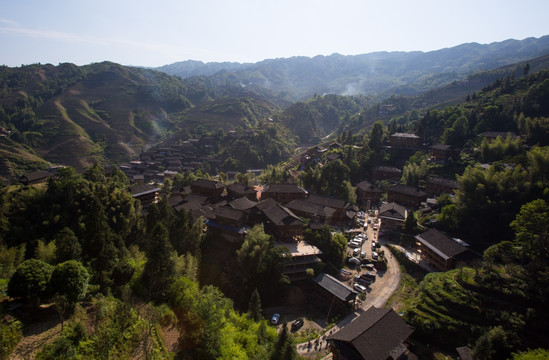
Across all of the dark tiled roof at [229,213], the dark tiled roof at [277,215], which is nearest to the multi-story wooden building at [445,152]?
the dark tiled roof at [277,215]

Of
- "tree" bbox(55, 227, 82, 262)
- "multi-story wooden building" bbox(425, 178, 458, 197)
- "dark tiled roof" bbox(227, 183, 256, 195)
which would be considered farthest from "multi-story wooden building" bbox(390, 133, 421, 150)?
"tree" bbox(55, 227, 82, 262)

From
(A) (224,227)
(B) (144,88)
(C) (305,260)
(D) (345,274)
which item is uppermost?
(B) (144,88)

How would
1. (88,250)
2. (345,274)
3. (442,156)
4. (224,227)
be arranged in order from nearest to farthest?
1. (88,250)
2. (345,274)
3. (224,227)
4. (442,156)

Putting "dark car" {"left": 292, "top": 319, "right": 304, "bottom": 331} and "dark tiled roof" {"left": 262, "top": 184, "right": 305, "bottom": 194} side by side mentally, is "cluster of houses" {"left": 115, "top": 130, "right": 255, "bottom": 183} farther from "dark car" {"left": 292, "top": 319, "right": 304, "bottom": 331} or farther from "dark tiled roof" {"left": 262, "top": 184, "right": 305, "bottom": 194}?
"dark car" {"left": 292, "top": 319, "right": 304, "bottom": 331}

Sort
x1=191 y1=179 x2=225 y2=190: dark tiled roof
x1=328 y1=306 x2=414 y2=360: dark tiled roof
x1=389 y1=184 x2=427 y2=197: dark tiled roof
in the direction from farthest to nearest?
x1=389 y1=184 x2=427 y2=197: dark tiled roof, x1=191 y1=179 x2=225 y2=190: dark tiled roof, x1=328 y1=306 x2=414 y2=360: dark tiled roof

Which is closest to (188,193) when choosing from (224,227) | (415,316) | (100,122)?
(224,227)

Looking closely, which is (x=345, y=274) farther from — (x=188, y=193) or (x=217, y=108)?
(x=217, y=108)

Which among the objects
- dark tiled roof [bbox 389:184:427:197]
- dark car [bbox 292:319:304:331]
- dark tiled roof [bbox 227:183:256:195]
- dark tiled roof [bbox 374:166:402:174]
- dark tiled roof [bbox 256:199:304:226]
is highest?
dark tiled roof [bbox 227:183:256:195]
